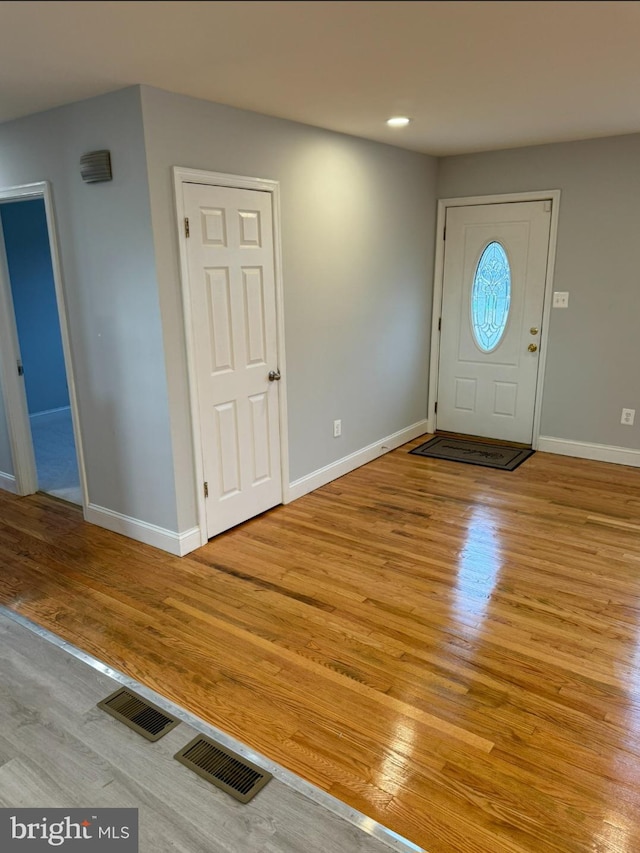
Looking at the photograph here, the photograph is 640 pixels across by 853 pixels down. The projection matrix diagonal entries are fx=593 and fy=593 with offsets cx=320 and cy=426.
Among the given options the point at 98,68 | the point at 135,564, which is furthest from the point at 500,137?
the point at 135,564

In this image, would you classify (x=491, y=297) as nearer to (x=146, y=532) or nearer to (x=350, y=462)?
(x=350, y=462)

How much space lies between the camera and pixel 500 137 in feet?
13.8

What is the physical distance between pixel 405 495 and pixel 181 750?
2.52 meters

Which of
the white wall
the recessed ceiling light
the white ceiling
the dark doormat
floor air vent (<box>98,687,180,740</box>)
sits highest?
the recessed ceiling light

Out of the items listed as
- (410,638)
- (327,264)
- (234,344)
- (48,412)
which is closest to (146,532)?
(234,344)

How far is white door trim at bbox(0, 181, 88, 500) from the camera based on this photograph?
3369mm

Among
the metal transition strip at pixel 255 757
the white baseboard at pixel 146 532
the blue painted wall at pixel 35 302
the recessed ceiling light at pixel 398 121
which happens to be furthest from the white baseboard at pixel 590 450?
the blue painted wall at pixel 35 302

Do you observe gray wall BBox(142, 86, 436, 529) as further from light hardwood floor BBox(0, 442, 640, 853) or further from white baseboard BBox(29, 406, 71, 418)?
white baseboard BBox(29, 406, 71, 418)

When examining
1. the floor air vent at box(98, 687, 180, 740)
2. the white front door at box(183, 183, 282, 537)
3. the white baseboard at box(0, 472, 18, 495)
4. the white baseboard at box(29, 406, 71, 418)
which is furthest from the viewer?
the white baseboard at box(29, 406, 71, 418)

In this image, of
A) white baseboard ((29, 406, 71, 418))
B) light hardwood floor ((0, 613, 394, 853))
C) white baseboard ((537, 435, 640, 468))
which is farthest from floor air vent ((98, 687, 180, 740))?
white baseboard ((29, 406, 71, 418))

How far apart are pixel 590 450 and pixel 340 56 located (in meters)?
3.70

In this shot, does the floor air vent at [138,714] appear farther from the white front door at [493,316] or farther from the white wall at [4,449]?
the white front door at [493,316]

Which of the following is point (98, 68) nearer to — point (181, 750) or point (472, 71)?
point (472, 71)

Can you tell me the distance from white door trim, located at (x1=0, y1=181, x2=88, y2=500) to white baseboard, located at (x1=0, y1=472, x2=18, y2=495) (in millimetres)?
61
